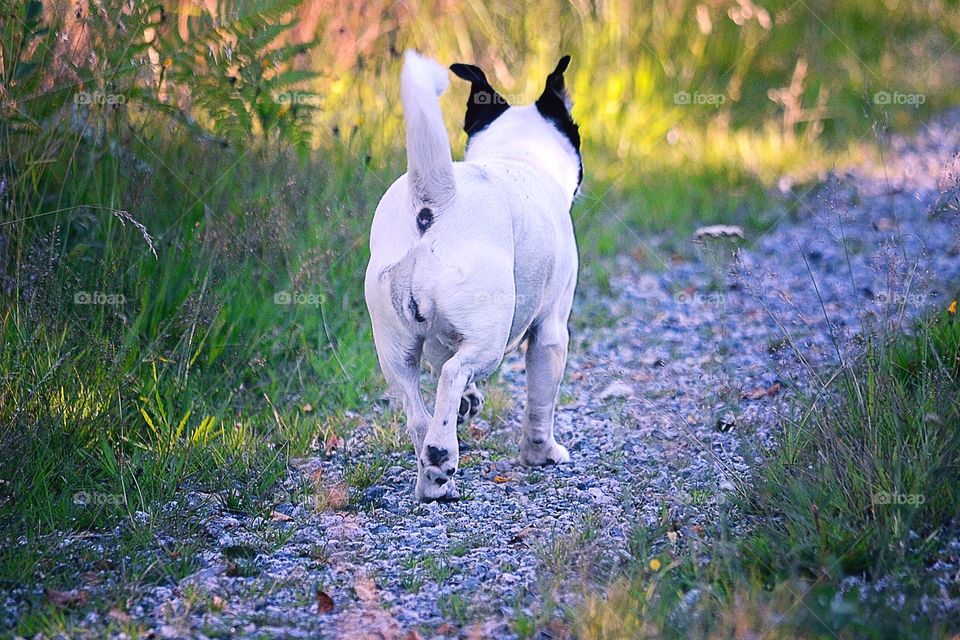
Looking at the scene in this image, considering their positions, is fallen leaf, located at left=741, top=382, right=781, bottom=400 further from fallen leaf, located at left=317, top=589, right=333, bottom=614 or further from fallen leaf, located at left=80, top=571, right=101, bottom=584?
fallen leaf, located at left=80, top=571, right=101, bottom=584

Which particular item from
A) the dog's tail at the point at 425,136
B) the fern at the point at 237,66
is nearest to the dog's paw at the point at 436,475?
the dog's tail at the point at 425,136

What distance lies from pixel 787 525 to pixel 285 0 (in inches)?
123

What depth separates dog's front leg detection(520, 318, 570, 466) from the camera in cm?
420

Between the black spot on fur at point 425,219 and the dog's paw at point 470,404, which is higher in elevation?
the black spot on fur at point 425,219

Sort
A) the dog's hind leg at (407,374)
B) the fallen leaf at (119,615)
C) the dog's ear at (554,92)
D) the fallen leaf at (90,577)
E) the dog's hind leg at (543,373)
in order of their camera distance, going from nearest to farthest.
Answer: the fallen leaf at (119,615) → the fallen leaf at (90,577) → the dog's hind leg at (407,374) → the dog's hind leg at (543,373) → the dog's ear at (554,92)

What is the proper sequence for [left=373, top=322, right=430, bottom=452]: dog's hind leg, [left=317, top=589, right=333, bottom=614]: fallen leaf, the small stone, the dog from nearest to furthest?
[left=317, top=589, right=333, bottom=614]: fallen leaf
the dog
[left=373, top=322, right=430, bottom=452]: dog's hind leg
the small stone

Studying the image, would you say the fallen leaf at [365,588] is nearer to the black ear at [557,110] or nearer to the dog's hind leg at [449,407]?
the dog's hind leg at [449,407]

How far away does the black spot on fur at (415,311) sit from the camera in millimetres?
3482

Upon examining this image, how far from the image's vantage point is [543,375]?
420 centimetres

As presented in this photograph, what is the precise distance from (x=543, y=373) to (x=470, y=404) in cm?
43

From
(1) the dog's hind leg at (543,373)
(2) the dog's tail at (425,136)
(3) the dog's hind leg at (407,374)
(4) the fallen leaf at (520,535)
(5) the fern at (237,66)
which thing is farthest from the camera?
(5) the fern at (237,66)

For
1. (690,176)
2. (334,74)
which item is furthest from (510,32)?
(334,74)

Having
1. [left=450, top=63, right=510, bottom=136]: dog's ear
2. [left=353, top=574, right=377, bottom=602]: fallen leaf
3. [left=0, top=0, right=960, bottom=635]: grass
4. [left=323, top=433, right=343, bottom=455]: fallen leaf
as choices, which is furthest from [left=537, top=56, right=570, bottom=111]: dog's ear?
[left=353, top=574, right=377, bottom=602]: fallen leaf

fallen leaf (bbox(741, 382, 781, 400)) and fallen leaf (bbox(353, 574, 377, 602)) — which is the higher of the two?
fallen leaf (bbox(741, 382, 781, 400))
